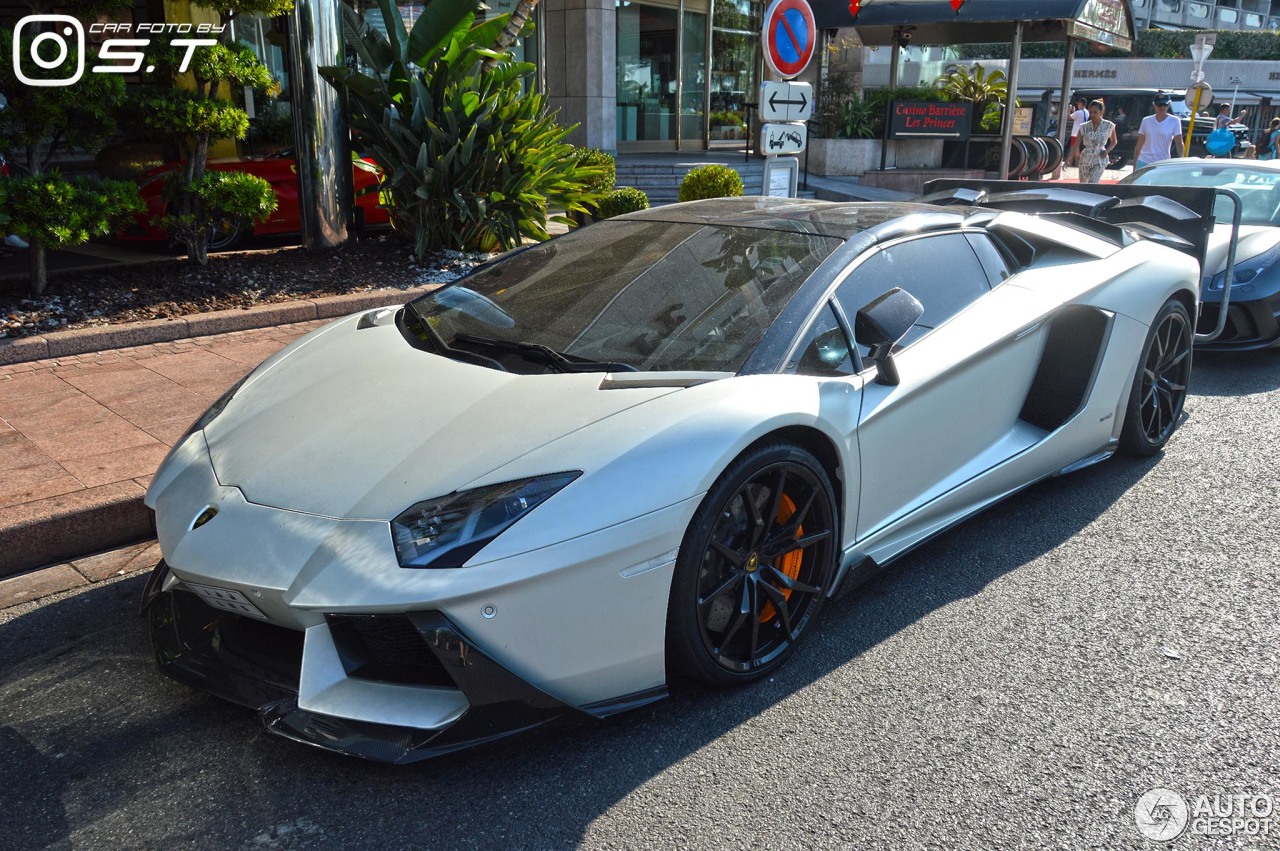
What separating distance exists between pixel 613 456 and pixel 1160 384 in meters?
3.51

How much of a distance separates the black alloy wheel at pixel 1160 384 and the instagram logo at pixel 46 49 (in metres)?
6.67

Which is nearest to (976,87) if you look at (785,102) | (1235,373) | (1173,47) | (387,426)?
(785,102)

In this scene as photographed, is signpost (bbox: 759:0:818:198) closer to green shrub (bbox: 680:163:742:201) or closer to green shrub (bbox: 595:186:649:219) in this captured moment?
green shrub (bbox: 680:163:742:201)

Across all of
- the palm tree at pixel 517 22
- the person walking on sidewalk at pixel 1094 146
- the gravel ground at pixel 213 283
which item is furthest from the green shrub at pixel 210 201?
the person walking on sidewalk at pixel 1094 146

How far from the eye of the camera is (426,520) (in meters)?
2.51

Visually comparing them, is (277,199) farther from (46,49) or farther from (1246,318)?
(1246,318)

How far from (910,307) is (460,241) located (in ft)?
21.4

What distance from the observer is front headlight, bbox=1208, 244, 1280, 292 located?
6785mm

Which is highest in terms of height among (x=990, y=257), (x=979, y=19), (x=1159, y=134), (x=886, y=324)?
(x=979, y=19)

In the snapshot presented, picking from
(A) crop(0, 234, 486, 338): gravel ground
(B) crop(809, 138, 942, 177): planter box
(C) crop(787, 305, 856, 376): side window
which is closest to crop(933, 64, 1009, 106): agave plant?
(B) crop(809, 138, 942, 177): planter box

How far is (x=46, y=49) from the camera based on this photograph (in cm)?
664

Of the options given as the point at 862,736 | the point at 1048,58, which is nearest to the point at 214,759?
the point at 862,736

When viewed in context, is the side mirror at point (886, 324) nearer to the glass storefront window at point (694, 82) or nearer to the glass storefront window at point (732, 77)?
the glass storefront window at point (694, 82)

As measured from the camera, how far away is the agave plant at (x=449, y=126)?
8.64m
